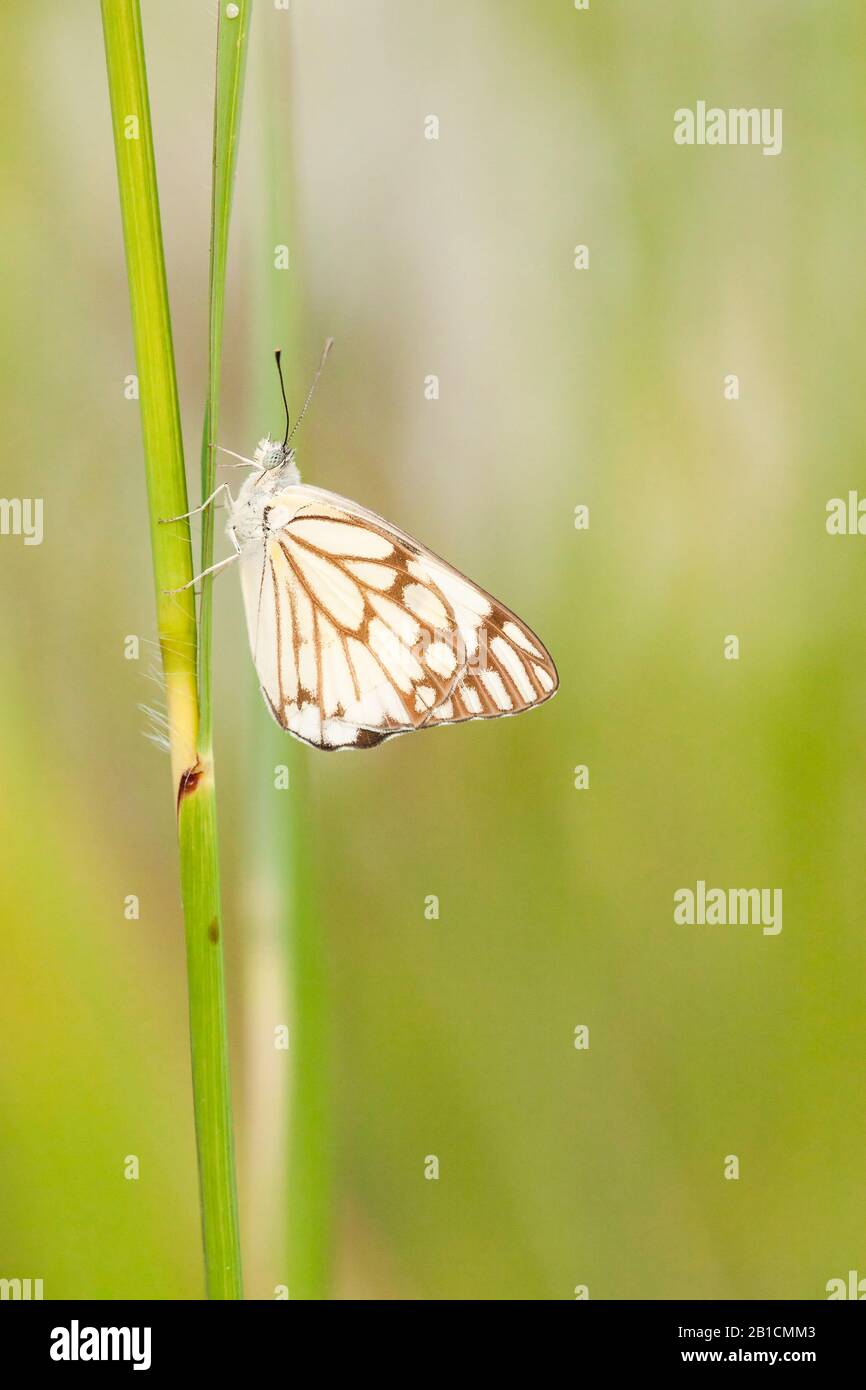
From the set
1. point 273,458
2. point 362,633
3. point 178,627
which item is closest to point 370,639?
point 362,633

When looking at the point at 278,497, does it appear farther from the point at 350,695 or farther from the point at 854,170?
the point at 854,170

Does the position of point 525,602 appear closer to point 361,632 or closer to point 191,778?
point 361,632

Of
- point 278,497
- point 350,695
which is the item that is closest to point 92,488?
point 278,497

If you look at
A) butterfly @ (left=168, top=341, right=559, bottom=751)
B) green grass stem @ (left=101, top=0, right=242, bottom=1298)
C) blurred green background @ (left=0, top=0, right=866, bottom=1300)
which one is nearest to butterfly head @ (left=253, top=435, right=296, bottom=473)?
butterfly @ (left=168, top=341, right=559, bottom=751)

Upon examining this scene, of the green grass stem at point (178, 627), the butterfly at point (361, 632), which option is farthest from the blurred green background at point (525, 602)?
the green grass stem at point (178, 627)

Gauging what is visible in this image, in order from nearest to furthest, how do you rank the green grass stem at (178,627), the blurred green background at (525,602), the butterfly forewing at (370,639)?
the green grass stem at (178,627) < the butterfly forewing at (370,639) < the blurred green background at (525,602)

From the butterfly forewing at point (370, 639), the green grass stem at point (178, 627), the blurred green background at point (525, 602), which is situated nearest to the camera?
the green grass stem at point (178, 627)

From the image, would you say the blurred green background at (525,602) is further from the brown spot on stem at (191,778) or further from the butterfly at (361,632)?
the brown spot on stem at (191,778)
